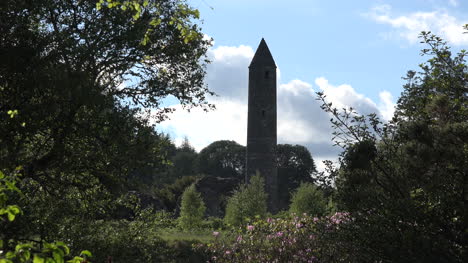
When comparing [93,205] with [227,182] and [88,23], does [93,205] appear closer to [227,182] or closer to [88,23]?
[88,23]

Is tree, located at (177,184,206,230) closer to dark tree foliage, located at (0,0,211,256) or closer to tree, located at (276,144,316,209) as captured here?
dark tree foliage, located at (0,0,211,256)

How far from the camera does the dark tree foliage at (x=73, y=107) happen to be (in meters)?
10.1

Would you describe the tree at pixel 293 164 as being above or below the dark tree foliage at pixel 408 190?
above

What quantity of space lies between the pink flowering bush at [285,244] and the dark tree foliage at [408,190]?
3.19 ft

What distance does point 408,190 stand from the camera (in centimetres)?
829

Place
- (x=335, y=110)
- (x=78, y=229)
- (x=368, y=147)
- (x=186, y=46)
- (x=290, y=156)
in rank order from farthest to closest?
(x=290, y=156) < (x=186, y=46) < (x=78, y=229) < (x=335, y=110) < (x=368, y=147)

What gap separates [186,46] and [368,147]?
682 cm

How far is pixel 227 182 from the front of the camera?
44.8 metres

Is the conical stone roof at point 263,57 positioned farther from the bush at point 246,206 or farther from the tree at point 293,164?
the tree at point 293,164

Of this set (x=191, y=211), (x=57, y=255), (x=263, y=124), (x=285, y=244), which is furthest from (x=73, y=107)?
(x=263, y=124)

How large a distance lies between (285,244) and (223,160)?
62.8m

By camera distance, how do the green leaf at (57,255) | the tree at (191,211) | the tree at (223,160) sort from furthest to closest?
the tree at (223,160) → the tree at (191,211) → the green leaf at (57,255)

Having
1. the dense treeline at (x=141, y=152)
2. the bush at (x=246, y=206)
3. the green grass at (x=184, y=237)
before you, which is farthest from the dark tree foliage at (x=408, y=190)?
the bush at (x=246, y=206)

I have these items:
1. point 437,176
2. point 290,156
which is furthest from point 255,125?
point 437,176
